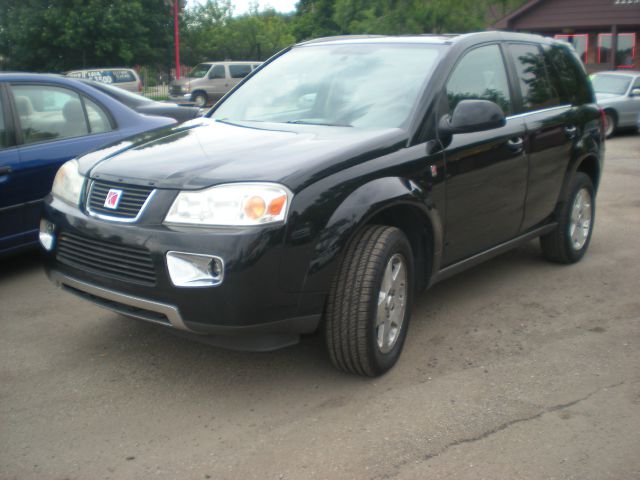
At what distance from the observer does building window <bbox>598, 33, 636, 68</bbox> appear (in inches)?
1212

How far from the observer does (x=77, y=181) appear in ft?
13.2

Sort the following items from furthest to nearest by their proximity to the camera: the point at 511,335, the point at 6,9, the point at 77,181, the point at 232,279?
the point at 6,9
the point at 511,335
the point at 77,181
the point at 232,279

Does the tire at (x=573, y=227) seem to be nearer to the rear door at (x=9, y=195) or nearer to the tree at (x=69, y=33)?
the rear door at (x=9, y=195)

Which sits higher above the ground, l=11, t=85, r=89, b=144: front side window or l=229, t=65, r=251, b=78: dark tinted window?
l=229, t=65, r=251, b=78: dark tinted window

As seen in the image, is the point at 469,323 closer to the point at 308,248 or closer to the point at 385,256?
the point at 385,256

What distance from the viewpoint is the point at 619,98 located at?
16609 mm

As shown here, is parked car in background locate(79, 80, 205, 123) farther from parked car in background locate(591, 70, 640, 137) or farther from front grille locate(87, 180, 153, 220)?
parked car in background locate(591, 70, 640, 137)

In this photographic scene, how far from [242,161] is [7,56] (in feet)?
147

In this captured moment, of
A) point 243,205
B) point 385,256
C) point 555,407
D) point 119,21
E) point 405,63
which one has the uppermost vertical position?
point 119,21

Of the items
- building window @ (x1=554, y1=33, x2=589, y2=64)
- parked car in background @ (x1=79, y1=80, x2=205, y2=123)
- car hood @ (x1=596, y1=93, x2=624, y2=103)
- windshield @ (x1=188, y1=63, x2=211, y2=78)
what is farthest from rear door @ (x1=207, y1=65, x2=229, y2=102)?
parked car in background @ (x1=79, y1=80, x2=205, y2=123)

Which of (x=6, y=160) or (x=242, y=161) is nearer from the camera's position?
(x=242, y=161)

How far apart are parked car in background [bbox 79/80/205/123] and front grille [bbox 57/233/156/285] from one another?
3234 millimetres

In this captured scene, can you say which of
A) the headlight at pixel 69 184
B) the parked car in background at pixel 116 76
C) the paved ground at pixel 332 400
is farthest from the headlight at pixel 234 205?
the parked car in background at pixel 116 76

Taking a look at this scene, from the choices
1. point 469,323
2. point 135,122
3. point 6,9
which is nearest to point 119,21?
point 6,9
